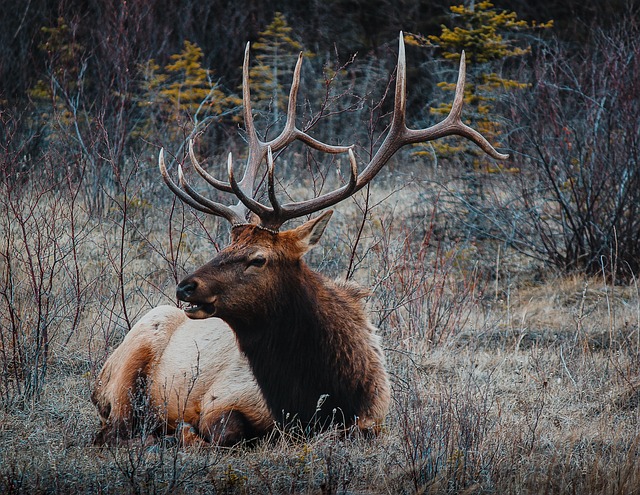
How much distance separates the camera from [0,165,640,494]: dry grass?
430cm

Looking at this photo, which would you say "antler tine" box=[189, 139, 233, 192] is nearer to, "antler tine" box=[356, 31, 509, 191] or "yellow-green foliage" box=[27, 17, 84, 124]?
"antler tine" box=[356, 31, 509, 191]

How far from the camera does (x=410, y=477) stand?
4.38 meters

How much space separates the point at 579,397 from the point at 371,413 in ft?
5.64

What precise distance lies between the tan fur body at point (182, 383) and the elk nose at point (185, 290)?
67 cm

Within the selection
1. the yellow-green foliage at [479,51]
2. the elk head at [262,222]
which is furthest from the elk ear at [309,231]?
the yellow-green foliage at [479,51]

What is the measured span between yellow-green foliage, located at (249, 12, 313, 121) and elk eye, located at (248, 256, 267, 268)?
33.1ft

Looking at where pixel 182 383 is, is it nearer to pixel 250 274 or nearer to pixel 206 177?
pixel 250 274

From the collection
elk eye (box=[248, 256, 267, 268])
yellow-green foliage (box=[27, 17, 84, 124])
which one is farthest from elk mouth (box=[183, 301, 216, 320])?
→ yellow-green foliage (box=[27, 17, 84, 124])

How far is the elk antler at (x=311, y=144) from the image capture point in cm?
511

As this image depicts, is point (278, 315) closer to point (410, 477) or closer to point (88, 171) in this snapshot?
point (410, 477)

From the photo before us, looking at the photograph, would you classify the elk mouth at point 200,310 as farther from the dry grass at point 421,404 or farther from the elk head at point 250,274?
the dry grass at point 421,404

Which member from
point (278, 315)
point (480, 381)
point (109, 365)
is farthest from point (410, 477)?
point (109, 365)

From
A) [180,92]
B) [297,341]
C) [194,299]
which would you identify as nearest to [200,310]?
[194,299]

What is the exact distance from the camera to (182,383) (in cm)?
575
